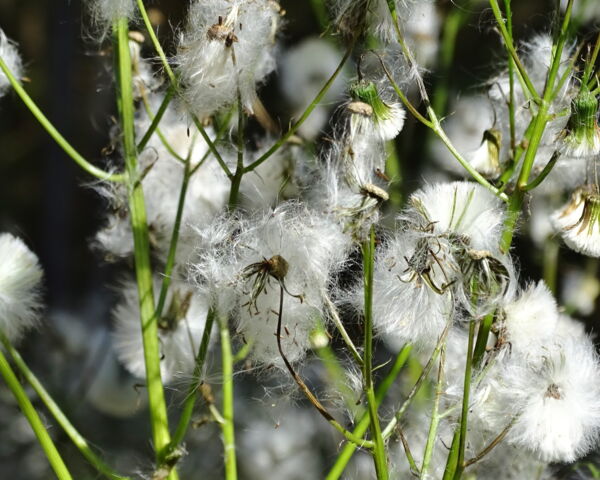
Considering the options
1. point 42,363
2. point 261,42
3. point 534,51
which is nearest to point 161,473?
point 261,42

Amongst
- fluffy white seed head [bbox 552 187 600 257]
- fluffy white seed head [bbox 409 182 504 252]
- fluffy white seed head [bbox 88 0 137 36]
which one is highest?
fluffy white seed head [bbox 88 0 137 36]

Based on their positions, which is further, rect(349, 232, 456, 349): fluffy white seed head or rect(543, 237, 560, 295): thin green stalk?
rect(543, 237, 560, 295): thin green stalk

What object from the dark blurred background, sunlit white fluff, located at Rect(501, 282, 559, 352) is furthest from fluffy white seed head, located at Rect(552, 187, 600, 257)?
the dark blurred background

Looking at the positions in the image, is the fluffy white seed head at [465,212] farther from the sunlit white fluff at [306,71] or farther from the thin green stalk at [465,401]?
the sunlit white fluff at [306,71]

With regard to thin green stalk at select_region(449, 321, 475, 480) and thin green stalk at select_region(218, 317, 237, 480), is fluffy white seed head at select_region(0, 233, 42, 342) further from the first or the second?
thin green stalk at select_region(449, 321, 475, 480)

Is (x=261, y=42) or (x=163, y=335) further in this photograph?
(x=163, y=335)

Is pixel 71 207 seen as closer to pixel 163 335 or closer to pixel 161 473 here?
pixel 163 335
